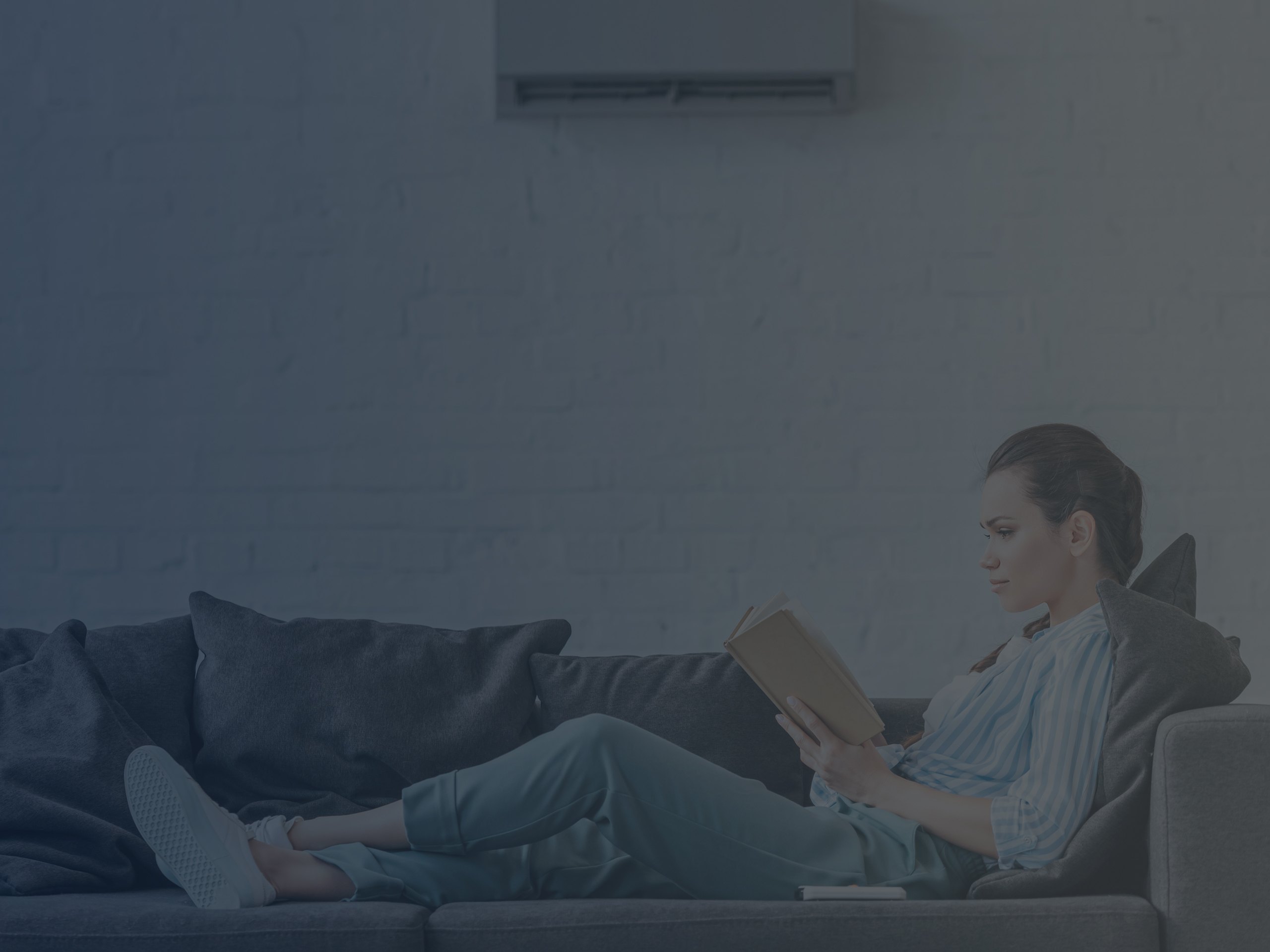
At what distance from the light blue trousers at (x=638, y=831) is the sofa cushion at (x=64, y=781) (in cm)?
36

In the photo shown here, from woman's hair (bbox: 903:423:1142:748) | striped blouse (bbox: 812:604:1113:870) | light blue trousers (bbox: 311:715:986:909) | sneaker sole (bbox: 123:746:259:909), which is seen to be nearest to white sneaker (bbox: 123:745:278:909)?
sneaker sole (bbox: 123:746:259:909)

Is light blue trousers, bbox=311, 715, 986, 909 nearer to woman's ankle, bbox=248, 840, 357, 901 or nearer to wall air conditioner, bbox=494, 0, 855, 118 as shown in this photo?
woman's ankle, bbox=248, 840, 357, 901

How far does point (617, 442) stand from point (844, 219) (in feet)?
2.32

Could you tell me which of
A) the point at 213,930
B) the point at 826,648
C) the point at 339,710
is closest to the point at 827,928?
the point at 826,648

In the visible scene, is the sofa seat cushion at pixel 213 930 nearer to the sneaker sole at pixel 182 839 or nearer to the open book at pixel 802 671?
the sneaker sole at pixel 182 839

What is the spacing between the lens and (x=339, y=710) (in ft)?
6.03

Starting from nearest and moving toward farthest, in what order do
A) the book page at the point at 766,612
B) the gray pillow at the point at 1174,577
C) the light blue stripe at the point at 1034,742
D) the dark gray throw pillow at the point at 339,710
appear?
the light blue stripe at the point at 1034,742 < the book page at the point at 766,612 < the gray pillow at the point at 1174,577 < the dark gray throw pillow at the point at 339,710

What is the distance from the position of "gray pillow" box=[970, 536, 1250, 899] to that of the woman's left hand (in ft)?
0.63

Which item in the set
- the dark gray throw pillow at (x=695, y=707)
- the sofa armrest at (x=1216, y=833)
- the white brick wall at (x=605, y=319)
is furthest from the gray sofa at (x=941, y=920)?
the white brick wall at (x=605, y=319)

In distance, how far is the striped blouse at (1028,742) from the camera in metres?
1.45

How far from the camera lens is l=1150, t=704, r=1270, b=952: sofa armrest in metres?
1.34

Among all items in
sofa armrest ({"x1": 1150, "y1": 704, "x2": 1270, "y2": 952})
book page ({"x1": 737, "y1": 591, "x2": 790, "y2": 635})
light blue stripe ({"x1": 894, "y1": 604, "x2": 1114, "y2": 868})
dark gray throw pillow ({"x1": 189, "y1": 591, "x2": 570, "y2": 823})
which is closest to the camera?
sofa armrest ({"x1": 1150, "y1": 704, "x2": 1270, "y2": 952})

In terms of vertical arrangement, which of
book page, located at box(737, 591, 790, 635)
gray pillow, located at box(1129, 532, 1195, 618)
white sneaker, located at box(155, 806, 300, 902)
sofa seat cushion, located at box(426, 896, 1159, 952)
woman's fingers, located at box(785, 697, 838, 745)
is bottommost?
sofa seat cushion, located at box(426, 896, 1159, 952)

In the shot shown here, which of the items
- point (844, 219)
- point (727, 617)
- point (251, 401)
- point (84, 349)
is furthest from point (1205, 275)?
point (84, 349)
